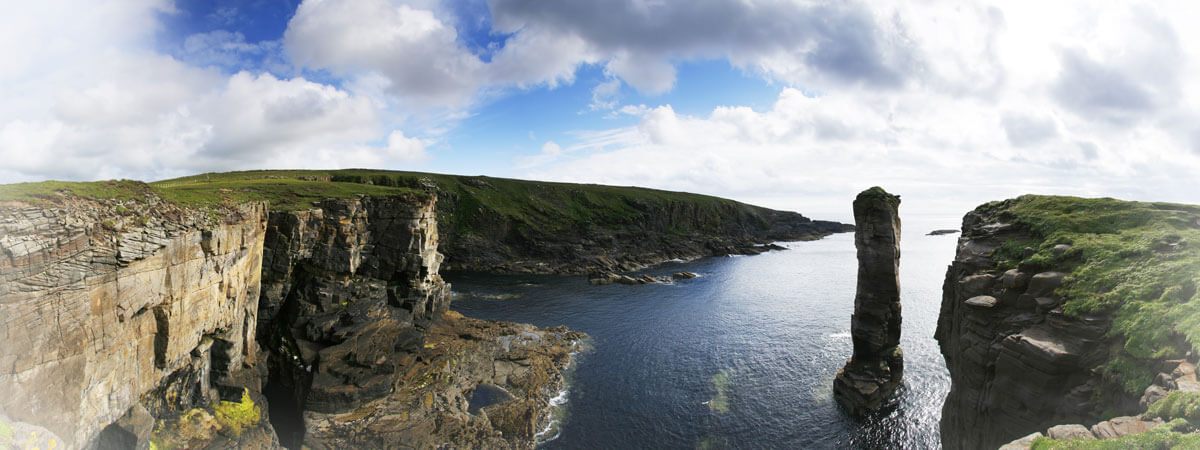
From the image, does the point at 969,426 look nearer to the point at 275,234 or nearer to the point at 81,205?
the point at 81,205

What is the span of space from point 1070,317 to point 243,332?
5074cm

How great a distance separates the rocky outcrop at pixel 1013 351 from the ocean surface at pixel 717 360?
1230 centimetres

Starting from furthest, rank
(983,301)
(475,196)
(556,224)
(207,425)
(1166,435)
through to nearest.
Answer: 1. (475,196)
2. (556,224)
3. (207,425)
4. (983,301)
5. (1166,435)

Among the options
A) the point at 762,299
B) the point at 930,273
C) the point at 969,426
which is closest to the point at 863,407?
the point at 969,426

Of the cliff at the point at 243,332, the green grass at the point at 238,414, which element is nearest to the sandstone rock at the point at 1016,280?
the cliff at the point at 243,332

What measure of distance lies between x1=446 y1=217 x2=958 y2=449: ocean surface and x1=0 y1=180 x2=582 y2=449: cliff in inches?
247

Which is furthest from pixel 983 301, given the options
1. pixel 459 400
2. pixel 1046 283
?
pixel 459 400

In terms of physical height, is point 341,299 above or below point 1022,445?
below

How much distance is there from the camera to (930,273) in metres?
110

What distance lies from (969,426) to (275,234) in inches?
2023

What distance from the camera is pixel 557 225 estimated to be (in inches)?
5679

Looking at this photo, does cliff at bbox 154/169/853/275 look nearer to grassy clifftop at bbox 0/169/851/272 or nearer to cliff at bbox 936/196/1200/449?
grassy clifftop at bbox 0/169/851/272

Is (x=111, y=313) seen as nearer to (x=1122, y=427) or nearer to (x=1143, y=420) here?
(x=1122, y=427)

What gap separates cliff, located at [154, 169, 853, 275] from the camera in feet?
398
